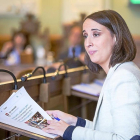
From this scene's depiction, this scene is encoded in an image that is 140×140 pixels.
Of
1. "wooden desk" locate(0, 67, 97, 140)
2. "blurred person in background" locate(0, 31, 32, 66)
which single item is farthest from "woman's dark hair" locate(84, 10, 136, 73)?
"blurred person in background" locate(0, 31, 32, 66)

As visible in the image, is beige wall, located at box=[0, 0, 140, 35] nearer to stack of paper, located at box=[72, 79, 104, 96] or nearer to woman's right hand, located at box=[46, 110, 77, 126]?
stack of paper, located at box=[72, 79, 104, 96]

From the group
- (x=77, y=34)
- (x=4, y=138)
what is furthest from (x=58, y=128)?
(x=77, y=34)

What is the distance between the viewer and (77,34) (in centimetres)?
529

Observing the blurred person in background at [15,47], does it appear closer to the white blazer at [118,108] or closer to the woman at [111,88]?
the woman at [111,88]

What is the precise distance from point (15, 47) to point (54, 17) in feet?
3.38

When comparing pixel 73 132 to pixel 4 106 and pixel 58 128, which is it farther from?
pixel 4 106

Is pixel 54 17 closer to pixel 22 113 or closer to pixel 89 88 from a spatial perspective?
pixel 89 88

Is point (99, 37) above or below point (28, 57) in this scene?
above

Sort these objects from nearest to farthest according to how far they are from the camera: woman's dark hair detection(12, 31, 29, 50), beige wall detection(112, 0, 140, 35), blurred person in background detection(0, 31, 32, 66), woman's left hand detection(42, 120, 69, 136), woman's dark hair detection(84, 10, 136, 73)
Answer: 1. woman's left hand detection(42, 120, 69, 136)
2. woman's dark hair detection(84, 10, 136, 73)
3. beige wall detection(112, 0, 140, 35)
4. blurred person in background detection(0, 31, 32, 66)
5. woman's dark hair detection(12, 31, 29, 50)

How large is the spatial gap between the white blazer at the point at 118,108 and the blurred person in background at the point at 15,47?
4.30 metres

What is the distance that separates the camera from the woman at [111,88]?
1.28 metres

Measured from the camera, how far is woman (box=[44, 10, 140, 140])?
1276 mm

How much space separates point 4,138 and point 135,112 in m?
0.99

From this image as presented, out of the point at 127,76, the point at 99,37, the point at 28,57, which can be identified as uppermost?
the point at 99,37
